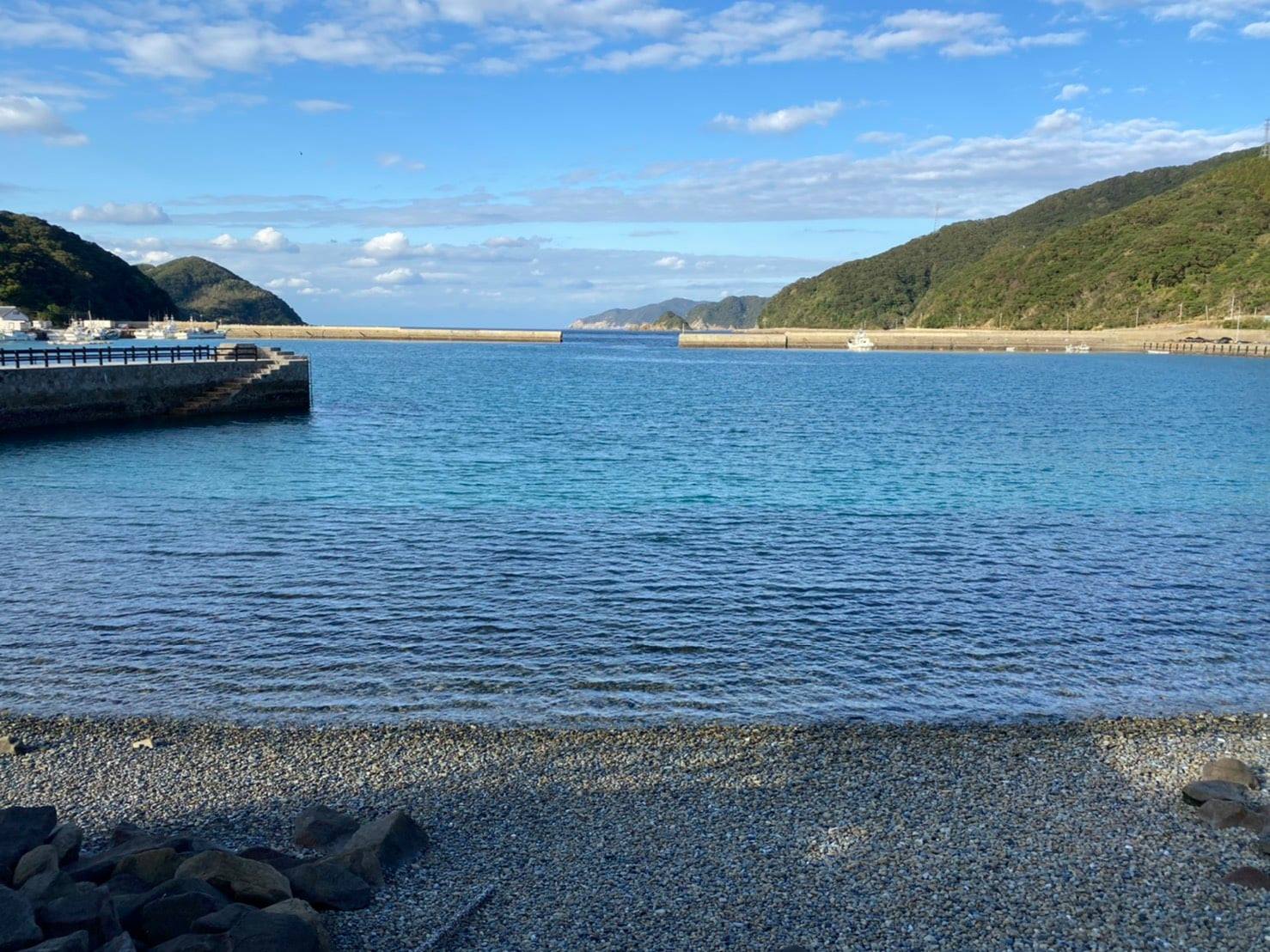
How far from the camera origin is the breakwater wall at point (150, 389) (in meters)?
38.0

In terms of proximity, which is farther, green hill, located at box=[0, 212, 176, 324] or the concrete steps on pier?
green hill, located at box=[0, 212, 176, 324]

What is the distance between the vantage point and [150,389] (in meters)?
43.7

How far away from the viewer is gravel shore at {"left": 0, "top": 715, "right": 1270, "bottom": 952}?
6.95 metres

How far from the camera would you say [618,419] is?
168 feet

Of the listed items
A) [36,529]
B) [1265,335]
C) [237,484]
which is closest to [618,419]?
[237,484]

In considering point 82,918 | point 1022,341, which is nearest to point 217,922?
point 82,918

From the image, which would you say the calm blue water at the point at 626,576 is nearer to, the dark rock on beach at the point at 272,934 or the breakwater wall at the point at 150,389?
the breakwater wall at the point at 150,389

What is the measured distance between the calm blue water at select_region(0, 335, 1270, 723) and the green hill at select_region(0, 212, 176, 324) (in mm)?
113770

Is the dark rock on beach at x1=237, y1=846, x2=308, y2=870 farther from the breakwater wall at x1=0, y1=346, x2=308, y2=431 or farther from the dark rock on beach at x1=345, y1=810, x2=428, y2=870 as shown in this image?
the breakwater wall at x1=0, y1=346, x2=308, y2=431

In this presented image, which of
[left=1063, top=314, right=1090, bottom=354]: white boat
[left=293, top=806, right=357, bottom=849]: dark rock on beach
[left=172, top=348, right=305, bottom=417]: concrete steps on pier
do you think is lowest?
[left=293, top=806, right=357, bottom=849]: dark rock on beach

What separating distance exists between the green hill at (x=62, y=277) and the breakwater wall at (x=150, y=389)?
103 meters

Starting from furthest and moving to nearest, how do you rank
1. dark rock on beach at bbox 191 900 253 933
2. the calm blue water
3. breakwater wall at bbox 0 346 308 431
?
breakwater wall at bbox 0 346 308 431 < the calm blue water < dark rock on beach at bbox 191 900 253 933

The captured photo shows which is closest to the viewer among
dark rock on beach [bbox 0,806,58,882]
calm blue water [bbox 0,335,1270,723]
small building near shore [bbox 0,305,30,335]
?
dark rock on beach [bbox 0,806,58,882]

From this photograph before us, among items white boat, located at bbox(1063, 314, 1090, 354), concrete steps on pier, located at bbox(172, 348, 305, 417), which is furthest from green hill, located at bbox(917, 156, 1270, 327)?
concrete steps on pier, located at bbox(172, 348, 305, 417)
